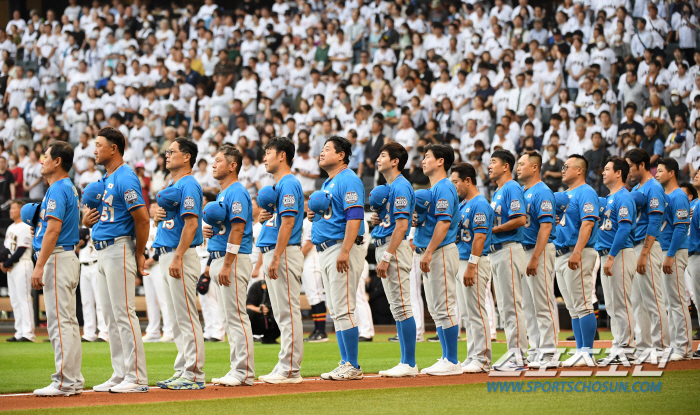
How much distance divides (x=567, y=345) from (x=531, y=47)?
9.63 metres

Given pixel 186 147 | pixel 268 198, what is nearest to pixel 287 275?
pixel 268 198

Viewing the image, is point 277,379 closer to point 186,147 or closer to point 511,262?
point 186,147

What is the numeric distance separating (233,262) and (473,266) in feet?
8.80

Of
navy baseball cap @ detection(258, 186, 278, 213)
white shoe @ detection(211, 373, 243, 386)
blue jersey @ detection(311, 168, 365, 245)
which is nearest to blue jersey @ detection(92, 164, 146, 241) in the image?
navy baseball cap @ detection(258, 186, 278, 213)

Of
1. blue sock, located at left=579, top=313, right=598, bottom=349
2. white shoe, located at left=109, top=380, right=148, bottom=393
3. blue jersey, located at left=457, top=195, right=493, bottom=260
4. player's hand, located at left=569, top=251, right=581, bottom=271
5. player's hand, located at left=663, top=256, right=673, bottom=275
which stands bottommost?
white shoe, located at left=109, top=380, right=148, bottom=393

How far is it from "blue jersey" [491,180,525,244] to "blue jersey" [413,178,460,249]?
→ 1.59ft

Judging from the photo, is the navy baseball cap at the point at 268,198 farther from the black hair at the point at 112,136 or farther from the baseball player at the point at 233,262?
the black hair at the point at 112,136

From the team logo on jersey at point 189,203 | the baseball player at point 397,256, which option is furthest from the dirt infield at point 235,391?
the team logo on jersey at point 189,203

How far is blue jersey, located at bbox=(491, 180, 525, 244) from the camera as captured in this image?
906 centimetres

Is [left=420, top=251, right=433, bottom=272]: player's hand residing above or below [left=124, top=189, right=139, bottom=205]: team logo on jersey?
below

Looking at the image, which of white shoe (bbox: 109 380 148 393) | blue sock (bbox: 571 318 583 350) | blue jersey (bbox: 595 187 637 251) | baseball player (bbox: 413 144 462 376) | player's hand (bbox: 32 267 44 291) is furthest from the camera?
blue jersey (bbox: 595 187 637 251)

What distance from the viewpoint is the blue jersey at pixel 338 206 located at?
8359 mm

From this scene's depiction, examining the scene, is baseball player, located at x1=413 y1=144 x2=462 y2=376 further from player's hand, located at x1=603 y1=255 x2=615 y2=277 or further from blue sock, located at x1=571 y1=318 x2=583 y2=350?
player's hand, located at x1=603 y1=255 x2=615 y2=277

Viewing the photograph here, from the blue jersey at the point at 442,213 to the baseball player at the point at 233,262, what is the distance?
2.05 m
